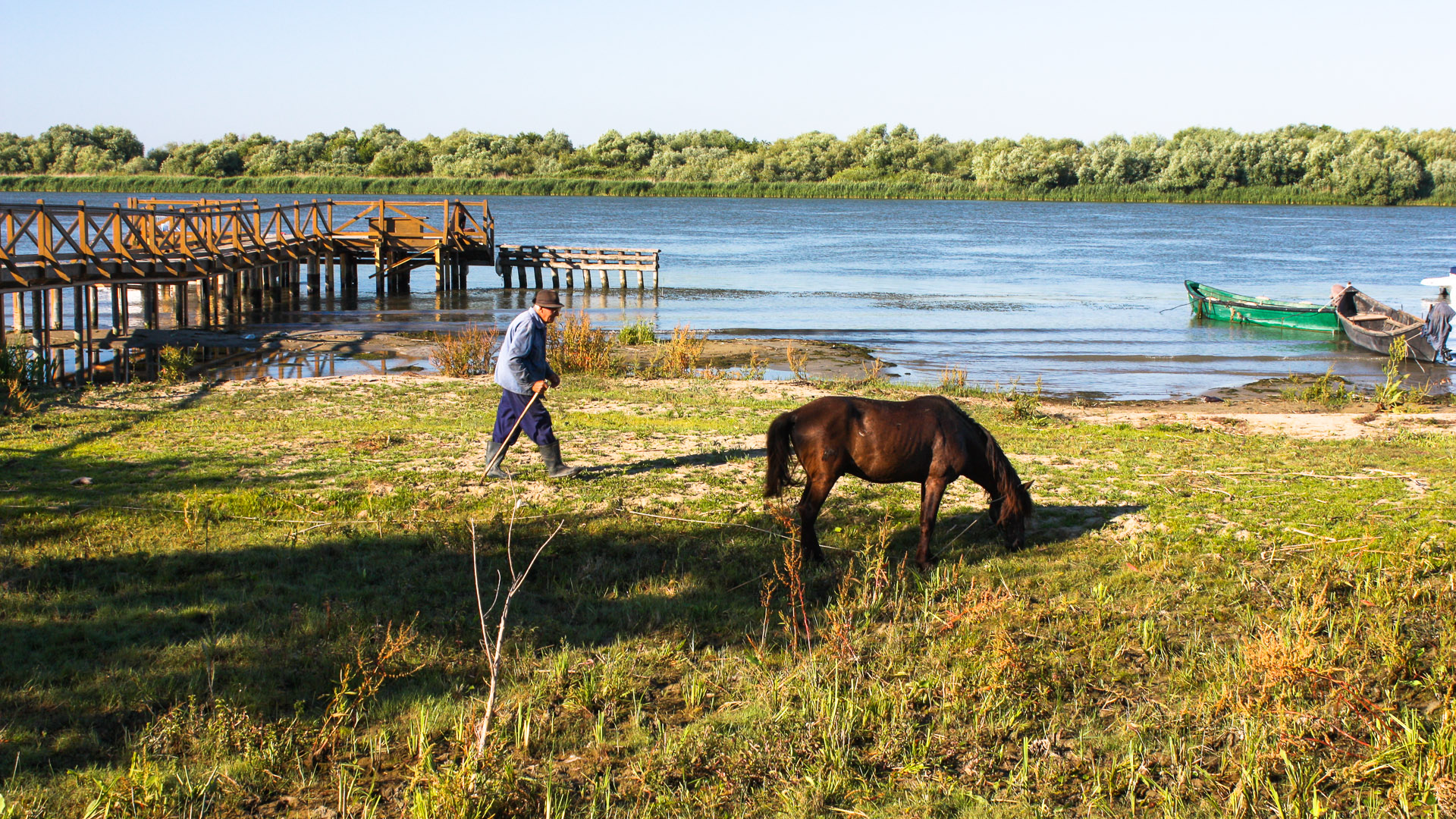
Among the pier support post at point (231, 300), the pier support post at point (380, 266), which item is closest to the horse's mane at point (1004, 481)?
the pier support post at point (231, 300)

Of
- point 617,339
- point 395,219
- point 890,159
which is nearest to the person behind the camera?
point 617,339

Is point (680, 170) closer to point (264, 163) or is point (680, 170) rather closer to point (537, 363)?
point (264, 163)

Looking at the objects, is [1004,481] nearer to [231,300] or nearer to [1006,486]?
[1006,486]

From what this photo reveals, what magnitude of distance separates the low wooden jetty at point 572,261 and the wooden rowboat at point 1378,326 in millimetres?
20205

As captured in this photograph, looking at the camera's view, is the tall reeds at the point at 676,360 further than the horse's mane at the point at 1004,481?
Yes

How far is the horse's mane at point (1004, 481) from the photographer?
23.4 feet

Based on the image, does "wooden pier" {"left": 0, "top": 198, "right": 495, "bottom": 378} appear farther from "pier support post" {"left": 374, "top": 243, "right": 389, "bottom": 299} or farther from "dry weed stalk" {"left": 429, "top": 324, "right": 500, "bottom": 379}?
"dry weed stalk" {"left": 429, "top": 324, "right": 500, "bottom": 379}

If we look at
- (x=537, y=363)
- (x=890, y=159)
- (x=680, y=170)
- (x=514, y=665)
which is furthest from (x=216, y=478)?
(x=890, y=159)

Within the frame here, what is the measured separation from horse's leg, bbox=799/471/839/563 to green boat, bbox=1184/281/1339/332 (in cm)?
2581

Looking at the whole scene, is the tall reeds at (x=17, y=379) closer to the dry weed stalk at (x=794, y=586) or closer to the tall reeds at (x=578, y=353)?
the tall reeds at (x=578, y=353)

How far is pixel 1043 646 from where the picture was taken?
5.70 m

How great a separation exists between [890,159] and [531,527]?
122316 mm

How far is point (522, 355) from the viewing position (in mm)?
8562

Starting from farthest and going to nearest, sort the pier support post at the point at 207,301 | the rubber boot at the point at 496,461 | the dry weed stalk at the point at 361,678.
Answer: the pier support post at the point at 207,301
the rubber boot at the point at 496,461
the dry weed stalk at the point at 361,678
